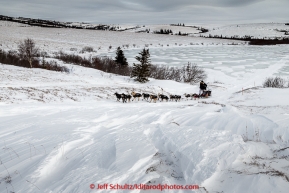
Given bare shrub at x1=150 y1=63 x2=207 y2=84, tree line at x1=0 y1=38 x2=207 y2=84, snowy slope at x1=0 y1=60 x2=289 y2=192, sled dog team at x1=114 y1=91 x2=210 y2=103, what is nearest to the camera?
snowy slope at x1=0 y1=60 x2=289 y2=192

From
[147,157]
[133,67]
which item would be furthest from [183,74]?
[147,157]

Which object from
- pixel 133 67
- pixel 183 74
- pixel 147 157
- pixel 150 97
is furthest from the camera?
pixel 183 74

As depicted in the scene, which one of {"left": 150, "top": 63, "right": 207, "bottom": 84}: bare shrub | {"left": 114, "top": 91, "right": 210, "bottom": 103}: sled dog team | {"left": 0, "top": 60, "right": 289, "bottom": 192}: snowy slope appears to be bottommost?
{"left": 114, "top": 91, "right": 210, "bottom": 103}: sled dog team

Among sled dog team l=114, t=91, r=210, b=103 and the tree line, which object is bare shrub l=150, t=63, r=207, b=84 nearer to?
the tree line

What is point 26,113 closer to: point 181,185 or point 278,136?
point 181,185

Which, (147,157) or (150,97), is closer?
(147,157)

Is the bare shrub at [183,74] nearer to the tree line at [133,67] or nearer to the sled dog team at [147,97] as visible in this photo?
the tree line at [133,67]

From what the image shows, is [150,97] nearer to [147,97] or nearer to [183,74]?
[147,97]

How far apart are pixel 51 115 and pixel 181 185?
630 centimetres

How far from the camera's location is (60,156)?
3625 millimetres

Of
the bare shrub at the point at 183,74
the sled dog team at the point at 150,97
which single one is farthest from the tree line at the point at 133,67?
the sled dog team at the point at 150,97

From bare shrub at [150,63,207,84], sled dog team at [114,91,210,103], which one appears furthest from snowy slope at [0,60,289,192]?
bare shrub at [150,63,207,84]

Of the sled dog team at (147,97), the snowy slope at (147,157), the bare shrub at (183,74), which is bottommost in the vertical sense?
the sled dog team at (147,97)

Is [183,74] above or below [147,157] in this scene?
above
